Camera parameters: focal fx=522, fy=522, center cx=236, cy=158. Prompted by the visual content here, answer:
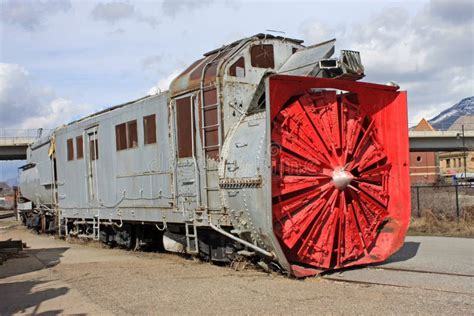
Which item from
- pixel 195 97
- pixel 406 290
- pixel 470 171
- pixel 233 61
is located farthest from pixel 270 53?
pixel 470 171

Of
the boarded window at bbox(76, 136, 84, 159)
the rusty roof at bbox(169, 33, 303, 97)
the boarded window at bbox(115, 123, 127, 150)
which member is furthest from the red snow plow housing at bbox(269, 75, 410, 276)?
the boarded window at bbox(76, 136, 84, 159)

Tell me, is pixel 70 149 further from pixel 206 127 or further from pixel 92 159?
pixel 206 127

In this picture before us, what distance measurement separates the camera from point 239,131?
9414 mm

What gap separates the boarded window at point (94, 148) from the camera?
15.0 meters

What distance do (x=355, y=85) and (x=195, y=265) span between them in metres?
4.81

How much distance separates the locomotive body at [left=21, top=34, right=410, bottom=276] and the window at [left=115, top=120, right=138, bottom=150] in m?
0.35

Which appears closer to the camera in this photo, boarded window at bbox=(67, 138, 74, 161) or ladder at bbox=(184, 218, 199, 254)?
ladder at bbox=(184, 218, 199, 254)

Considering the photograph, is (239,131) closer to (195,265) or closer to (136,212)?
(195,265)

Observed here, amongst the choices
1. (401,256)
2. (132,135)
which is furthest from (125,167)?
(401,256)

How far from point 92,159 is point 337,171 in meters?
8.75

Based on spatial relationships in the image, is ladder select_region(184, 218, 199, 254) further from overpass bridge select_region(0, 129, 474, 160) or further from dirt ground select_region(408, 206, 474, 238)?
overpass bridge select_region(0, 129, 474, 160)

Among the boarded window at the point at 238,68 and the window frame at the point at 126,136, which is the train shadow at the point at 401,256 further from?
the window frame at the point at 126,136

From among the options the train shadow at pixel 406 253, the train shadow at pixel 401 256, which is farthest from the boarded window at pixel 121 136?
the train shadow at pixel 406 253

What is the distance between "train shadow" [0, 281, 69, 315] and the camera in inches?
292
